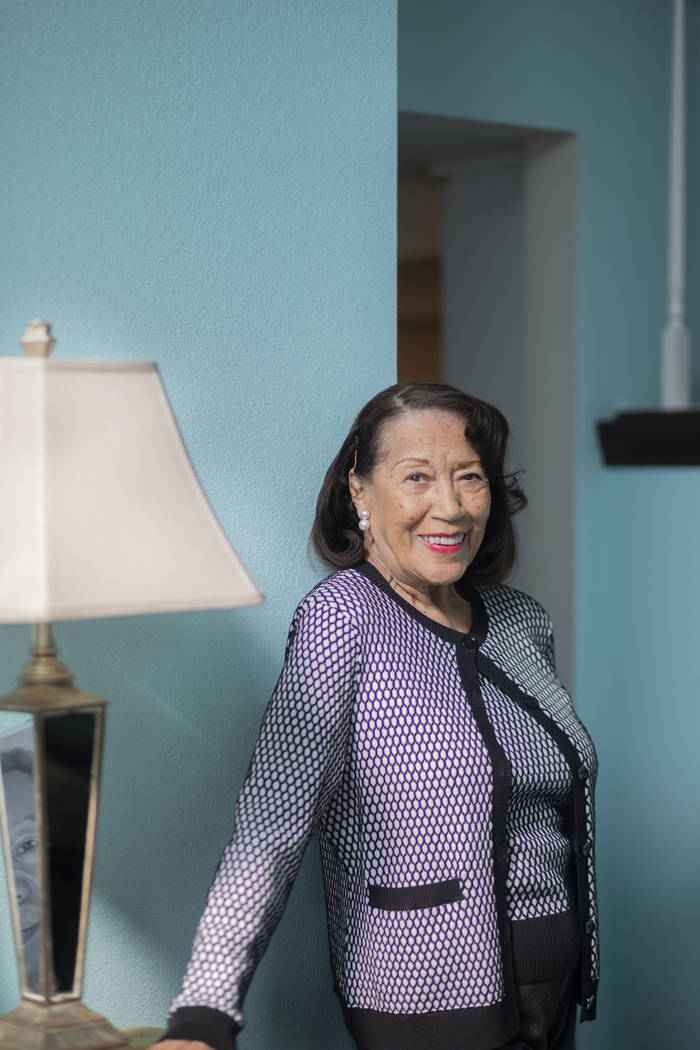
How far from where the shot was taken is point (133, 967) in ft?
5.08

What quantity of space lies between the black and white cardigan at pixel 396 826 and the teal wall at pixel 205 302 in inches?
5.3

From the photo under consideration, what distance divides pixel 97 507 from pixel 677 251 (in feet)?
7.84

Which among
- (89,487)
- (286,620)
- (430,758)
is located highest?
(89,487)

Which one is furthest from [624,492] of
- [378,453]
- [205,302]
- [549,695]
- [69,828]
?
[69,828]

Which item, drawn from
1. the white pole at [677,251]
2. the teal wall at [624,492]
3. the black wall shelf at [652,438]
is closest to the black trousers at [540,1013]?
the teal wall at [624,492]

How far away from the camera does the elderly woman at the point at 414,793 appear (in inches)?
57.8

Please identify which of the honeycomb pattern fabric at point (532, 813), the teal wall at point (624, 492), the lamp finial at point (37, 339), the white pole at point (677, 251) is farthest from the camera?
the white pole at point (677, 251)

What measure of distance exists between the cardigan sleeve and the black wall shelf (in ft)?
5.51

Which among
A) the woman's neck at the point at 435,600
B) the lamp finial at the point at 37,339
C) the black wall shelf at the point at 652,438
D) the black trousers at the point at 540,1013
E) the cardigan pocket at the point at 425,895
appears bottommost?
the black trousers at the point at 540,1013

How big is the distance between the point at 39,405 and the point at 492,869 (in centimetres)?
78

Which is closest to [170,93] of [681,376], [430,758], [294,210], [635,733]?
[294,210]

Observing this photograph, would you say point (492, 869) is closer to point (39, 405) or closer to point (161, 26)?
point (39, 405)

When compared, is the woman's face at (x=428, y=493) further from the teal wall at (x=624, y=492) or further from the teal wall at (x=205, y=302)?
the teal wall at (x=624, y=492)

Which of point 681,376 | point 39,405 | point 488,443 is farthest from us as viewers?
point 681,376
